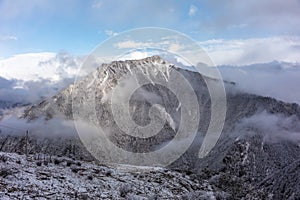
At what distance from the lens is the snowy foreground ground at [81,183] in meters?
23.4

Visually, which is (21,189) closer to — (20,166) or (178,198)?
(20,166)

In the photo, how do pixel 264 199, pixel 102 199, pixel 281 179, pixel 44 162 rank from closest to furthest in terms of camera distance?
pixel 102 199 < pixel 44 162 < pixel 264 199 < pixel 281 179

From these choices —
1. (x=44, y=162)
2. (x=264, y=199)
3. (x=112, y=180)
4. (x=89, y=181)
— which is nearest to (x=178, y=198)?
(x=112, y=180)

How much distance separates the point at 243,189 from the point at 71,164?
738 inches

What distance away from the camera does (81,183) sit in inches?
1091

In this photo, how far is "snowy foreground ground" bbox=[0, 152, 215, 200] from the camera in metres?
23.4

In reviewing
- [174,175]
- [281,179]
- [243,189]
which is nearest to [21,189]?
[174,175]

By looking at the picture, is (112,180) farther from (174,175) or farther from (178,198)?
(174,175)

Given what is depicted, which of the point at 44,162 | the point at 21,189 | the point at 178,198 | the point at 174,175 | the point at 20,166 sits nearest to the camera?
the point at 21,189

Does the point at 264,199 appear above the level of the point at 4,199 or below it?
below

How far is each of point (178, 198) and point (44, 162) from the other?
43.1 ft

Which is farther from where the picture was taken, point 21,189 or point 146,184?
point 146,184

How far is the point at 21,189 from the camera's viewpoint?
2273 centimetres

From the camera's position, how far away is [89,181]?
29.0 meters
